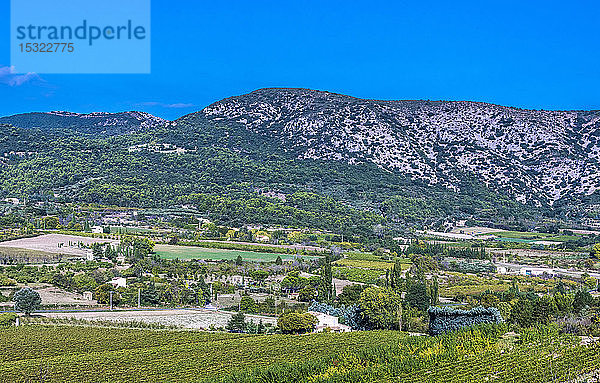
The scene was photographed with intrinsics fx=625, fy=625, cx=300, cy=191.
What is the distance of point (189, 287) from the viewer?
4931 centimetres

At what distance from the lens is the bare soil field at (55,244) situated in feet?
215

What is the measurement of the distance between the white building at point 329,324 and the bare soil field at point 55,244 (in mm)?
35224

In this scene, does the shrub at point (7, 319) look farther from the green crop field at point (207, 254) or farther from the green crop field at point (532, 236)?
the green crop field at point (532, 236)

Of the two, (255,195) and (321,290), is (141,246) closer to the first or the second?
(321,290)

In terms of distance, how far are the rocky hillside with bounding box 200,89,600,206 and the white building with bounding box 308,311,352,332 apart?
91.4 meters

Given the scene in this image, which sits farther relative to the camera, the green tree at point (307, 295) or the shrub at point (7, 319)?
the green tree at point (307, 295)

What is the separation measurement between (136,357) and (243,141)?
114 metres

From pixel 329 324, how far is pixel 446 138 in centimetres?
10918

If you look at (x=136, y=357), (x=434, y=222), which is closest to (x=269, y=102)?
(x=434, y=222)

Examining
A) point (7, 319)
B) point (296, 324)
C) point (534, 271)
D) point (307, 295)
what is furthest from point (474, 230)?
point (7, 319)

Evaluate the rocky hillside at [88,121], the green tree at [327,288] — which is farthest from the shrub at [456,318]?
the rocky hillside at [88,121]

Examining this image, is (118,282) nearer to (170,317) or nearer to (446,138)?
(170,317)

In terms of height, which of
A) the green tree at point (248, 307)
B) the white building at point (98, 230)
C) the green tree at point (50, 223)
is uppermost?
the green tree at point (50, 223)

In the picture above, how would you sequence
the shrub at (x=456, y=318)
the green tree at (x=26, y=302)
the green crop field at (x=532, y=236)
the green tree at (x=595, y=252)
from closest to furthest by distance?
the shrub at (x=456, y=318) < the green tree at (x=26, y=302) < the green tree at (x=595, y=252) < the green crop field at (x=532, y=236)
